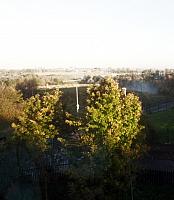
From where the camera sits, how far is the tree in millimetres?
16172

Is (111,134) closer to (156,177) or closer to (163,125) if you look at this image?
(156,177)

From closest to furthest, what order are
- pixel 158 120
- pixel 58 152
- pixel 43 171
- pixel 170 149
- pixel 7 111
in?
pixel 43 171 < pixel 58 152 < pixel 170 149 < pixel 7 111 < pixel 158 120

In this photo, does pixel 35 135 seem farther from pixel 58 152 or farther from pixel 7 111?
pixel 7 111

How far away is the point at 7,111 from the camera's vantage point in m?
41.9

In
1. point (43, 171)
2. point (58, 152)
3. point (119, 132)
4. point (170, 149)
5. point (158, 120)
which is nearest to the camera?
point (119, 132)

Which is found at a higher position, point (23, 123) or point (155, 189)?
point (23, 123)

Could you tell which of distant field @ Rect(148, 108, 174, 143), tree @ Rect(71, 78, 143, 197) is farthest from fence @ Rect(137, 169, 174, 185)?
distant field @ Rect(148, 108, 174, 143)

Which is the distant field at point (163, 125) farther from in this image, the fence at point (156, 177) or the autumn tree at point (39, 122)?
the autumn tree at point (39, 122)

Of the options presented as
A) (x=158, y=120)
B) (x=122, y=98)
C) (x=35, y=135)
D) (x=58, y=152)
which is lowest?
(x=158, y=120)

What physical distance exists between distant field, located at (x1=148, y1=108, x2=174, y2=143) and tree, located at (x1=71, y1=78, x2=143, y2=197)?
15.7 metres

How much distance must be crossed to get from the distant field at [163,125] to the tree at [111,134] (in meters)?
15.7

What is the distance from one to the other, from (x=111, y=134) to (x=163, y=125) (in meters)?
29.4

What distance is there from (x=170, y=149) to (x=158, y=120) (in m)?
21.0

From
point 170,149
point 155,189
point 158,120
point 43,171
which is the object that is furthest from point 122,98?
point 158,120
